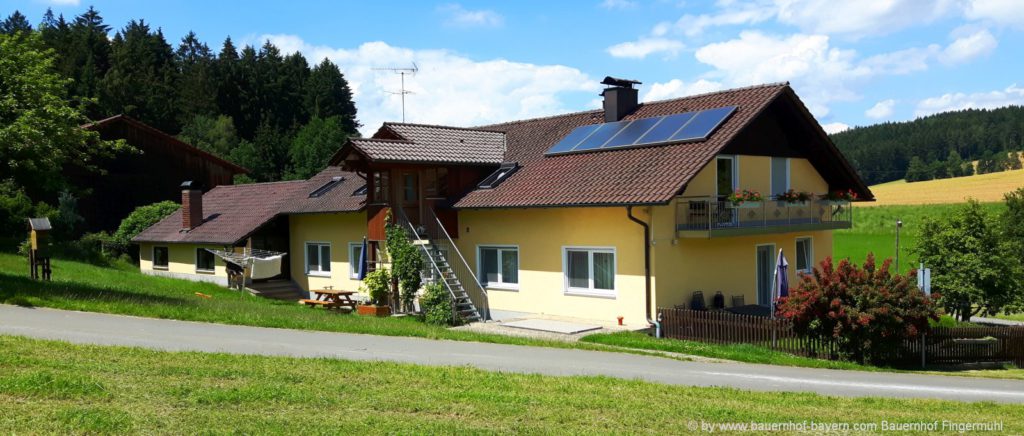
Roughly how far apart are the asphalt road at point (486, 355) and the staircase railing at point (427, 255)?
5.02 m

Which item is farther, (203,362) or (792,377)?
(792,377)

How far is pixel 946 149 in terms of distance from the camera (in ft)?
326

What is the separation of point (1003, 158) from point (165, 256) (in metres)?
89.6

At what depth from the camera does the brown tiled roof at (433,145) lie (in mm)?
22422

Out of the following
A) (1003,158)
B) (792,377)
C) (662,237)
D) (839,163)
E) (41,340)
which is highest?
(1003,158)

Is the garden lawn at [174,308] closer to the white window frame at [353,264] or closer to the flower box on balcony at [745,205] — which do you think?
the white window frame at [353,264]

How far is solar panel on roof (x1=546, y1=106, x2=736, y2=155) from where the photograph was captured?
21.0 m

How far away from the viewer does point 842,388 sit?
40.7ft

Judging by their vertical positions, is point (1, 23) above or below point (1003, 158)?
above

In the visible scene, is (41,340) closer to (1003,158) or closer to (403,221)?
(403,221)

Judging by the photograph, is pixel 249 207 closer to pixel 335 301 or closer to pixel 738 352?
pixel 335 301

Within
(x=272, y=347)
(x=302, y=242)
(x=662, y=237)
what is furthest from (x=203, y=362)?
(x=302, y=242)

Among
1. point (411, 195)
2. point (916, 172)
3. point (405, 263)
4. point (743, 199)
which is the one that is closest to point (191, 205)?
point (411, 195)

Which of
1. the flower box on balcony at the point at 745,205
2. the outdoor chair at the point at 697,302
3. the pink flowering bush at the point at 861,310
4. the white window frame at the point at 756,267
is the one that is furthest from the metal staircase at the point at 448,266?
the pink flowering bush at the point at 861,310
